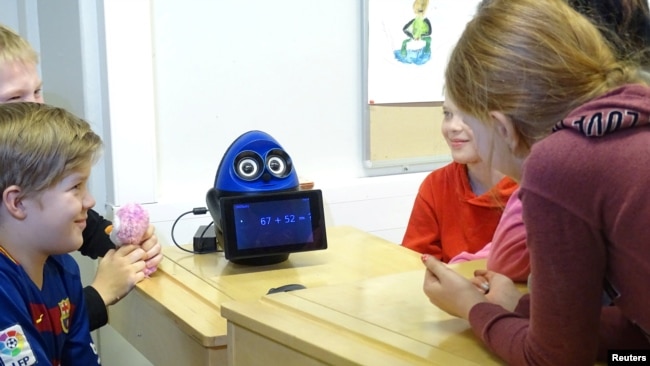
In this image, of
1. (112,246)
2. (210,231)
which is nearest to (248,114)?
(210,231)

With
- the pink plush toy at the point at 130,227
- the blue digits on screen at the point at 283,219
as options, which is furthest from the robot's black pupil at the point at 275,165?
the pink plush toy at the point at 130,227

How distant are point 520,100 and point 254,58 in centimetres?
123

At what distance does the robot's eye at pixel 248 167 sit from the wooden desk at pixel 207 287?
18 cm

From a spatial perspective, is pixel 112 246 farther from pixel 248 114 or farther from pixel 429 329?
pixel 429 329

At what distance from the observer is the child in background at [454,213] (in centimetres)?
180

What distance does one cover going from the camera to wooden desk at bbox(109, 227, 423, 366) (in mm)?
1178

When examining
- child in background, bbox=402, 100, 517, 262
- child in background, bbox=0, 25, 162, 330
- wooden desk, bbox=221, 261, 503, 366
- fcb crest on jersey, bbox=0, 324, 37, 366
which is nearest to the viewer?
wooden desk, bbox=221, 261, 503, 366

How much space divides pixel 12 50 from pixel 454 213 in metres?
1.05

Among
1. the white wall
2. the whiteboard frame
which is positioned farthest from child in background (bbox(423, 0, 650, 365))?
the whiteboard frame

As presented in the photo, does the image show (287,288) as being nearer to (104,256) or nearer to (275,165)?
(275,165)

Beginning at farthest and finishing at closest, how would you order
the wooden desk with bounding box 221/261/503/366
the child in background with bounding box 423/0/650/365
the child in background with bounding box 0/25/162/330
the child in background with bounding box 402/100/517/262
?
the child in background with bounding box 402/100/517/262
the child in background with bounding box 0/25/162/330
the wooden desk with bounding box 221/261/503/366
the child in background with bounding box 423/0/650/365

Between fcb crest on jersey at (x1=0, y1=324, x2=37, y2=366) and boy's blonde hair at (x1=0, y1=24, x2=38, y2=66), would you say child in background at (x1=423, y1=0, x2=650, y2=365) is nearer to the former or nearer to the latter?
fcb crest on jersey at (x1=0, y1=324, x2=37, y2=366)

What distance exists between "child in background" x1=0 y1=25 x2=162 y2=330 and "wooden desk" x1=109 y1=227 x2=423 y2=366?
0.03 meters

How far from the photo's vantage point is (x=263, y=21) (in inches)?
78.2
